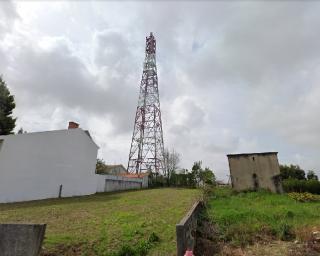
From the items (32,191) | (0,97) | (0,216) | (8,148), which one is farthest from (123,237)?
(0,97)

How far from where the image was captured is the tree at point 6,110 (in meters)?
25.5

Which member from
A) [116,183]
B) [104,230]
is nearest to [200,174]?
[116,183]

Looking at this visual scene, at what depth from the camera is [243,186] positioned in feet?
67.4

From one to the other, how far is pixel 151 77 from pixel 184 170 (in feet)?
39.1

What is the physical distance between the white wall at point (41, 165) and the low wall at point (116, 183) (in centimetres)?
274

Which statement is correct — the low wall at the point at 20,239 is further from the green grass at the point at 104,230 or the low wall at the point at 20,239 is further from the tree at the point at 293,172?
the tree at the point at 293,172

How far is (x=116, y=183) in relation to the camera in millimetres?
26922

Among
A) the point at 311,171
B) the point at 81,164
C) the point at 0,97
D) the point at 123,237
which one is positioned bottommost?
the point at 123,237

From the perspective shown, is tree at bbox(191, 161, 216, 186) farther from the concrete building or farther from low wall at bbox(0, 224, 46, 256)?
A: low wall at bbox(0, 224, 46, 256)

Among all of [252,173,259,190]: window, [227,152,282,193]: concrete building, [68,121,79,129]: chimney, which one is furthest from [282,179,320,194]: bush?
[68,121,79,129]: chimney

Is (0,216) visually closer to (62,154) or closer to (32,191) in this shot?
(32,191)

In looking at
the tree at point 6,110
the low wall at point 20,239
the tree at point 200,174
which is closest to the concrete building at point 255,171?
the tree at point 200,174

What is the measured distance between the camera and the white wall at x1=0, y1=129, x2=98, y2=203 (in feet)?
61.4

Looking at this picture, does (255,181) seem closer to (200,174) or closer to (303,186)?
(303,186)
